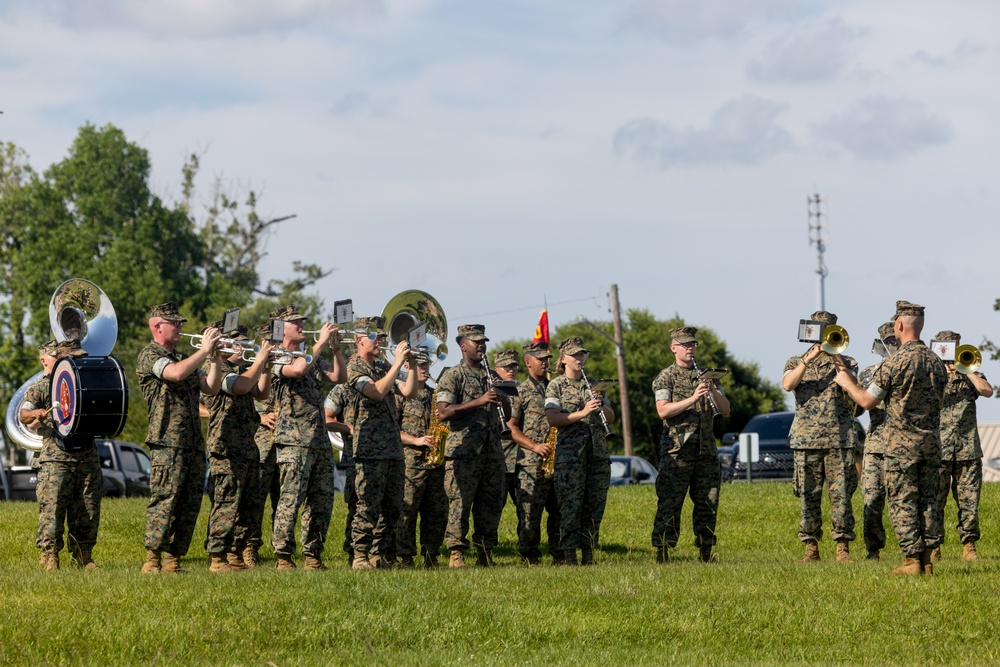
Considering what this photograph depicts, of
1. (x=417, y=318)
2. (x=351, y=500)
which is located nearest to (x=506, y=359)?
(x=417, y=318)

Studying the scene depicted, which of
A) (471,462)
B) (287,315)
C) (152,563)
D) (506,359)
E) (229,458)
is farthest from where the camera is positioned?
(506,359)

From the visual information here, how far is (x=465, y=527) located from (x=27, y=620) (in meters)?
5.09

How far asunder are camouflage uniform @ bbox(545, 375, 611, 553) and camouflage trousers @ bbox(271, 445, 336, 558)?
2355 millimetres

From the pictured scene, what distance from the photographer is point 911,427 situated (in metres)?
11.8

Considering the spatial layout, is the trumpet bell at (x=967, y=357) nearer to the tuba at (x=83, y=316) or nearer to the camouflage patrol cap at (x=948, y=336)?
the camouflage patrol cap at (x=948, y=336)

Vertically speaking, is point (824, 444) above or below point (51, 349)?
below

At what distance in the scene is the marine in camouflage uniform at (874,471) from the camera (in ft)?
44.1

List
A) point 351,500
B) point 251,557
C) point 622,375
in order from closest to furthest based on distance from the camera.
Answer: point 251,557 → point 351,500 → point 622,375

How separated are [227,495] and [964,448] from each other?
Result: 717cm

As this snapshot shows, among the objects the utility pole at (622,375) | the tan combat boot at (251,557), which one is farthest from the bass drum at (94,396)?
the utility pole at (622,375)

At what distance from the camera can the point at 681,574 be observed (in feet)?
39.2

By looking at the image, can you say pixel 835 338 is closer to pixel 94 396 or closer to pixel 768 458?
pixel 94 396

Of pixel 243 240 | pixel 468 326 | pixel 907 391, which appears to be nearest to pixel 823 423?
pixel 907 391

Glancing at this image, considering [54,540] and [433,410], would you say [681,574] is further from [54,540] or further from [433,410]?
[54,540]
